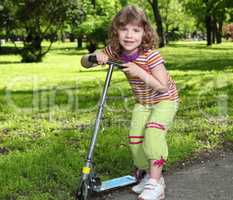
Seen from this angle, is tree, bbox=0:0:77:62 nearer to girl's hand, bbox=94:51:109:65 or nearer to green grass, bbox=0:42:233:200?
green grass, bbox=0:42:233:200

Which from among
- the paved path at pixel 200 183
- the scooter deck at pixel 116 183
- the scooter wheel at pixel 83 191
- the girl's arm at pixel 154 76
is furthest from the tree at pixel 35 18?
the scooter wheel at pixel 83 191

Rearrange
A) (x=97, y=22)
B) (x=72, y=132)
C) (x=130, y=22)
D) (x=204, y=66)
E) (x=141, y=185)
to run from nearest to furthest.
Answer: (x=130, y=22) < (x=141, y=185) < (x=72, y=132) < (x=204, y=66) < (x=97, y=22)

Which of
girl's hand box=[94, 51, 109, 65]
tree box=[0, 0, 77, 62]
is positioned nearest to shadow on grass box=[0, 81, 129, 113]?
girl's hand box=[94, 51, 109, 65]

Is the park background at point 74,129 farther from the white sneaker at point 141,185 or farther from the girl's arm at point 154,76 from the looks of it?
the girl's arm at point 154,76

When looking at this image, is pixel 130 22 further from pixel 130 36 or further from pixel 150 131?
pixel 150 131

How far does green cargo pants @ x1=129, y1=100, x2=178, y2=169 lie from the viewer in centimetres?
424

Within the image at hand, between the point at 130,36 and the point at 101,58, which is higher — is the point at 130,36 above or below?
above

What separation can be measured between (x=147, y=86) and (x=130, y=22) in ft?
1.75

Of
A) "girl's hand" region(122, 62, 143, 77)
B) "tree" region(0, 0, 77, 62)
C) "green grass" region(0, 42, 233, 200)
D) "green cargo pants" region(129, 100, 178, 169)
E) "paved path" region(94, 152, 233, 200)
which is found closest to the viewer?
"girl's hand" region(122, 62, 143, 77)

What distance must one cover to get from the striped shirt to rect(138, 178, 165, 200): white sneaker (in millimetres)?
661

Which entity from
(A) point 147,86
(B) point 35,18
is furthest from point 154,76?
(B) point 35,18

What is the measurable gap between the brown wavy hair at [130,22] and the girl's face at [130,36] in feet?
0.10

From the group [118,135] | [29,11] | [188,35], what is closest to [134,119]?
[118,135]

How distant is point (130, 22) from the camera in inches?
163
